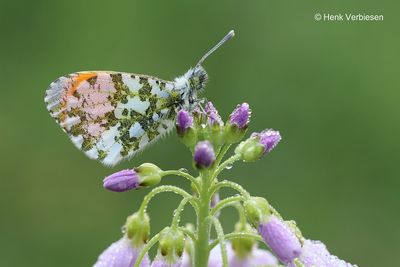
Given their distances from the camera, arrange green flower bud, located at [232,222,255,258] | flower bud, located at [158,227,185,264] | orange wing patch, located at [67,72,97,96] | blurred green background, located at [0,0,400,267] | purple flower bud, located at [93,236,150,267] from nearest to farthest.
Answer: flower bud, located at [158,227,185,264], purple flower bud, located at [93,236,150,267], green flower bud, located at [232,222,255,258], orange wing patch, located at [67,72,97,96], blurred green background, located at [0,0,400,267]

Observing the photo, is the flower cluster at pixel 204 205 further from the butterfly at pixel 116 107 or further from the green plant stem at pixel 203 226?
the butterfly at pixel 116 107

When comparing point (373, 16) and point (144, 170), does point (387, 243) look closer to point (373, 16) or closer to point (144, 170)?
point (373, 16)

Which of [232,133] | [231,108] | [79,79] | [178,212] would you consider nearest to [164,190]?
[178,212]

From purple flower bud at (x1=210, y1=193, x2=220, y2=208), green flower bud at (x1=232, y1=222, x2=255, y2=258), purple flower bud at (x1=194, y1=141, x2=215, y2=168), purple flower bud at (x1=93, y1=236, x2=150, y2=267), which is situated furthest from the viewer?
green flower bud at (x1=232, y1=222, x2=255, y2=258)

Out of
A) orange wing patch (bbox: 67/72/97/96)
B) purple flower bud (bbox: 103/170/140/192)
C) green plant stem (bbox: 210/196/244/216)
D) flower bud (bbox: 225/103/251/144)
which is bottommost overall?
green plant stem (bbox: 210/196/244/216)

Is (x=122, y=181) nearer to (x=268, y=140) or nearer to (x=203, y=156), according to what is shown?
(x=203, y=156)

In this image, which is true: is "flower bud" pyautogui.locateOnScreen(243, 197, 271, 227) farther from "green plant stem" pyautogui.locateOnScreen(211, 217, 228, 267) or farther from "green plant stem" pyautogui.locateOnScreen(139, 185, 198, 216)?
"green plant stem" pyautogui.locateOnScreen(139, 185, 198, 216)

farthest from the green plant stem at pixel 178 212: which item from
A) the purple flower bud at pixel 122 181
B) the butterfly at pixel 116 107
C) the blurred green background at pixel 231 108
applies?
the blurred green background at pixel 231 108

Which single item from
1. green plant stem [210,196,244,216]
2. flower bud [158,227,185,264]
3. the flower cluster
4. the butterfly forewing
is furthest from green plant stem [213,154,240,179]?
the butterfly forewing
